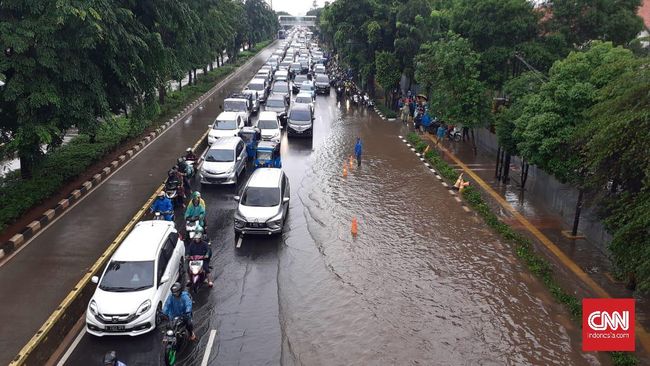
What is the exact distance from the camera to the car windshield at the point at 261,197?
15461 millimetres

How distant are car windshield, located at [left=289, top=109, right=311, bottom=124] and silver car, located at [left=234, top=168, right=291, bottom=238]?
12016mm

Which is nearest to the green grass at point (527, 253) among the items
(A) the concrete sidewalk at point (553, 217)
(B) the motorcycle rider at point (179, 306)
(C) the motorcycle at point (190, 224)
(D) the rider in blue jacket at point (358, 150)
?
(A) the concrete sidewalk at point (553, 217)

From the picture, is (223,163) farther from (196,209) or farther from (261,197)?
(196,209)

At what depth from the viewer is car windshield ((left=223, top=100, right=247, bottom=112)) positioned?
31156mm

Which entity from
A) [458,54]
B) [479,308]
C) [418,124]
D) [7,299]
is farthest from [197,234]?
[418,124]

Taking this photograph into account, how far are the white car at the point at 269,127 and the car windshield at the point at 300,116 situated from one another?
1.52 metres

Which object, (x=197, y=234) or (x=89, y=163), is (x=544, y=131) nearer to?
(x=197, y=234)

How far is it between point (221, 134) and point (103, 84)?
7.27 meters

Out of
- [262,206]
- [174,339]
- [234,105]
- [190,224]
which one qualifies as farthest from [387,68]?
[174,339]

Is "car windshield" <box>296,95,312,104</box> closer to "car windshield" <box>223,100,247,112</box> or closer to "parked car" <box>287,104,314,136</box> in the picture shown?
"car windshield" <box>223,100,247,112</box>

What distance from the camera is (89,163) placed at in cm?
2083

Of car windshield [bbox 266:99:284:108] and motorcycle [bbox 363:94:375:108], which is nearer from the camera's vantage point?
car windshield [bbox 266:99:284:108]

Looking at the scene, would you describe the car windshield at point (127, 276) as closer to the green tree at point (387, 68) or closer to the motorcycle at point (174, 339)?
the motorcycle at point (174, 339)

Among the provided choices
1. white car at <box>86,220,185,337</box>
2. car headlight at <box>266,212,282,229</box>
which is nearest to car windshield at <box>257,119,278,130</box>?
car headlight at <box>266,212,282,229</box>
